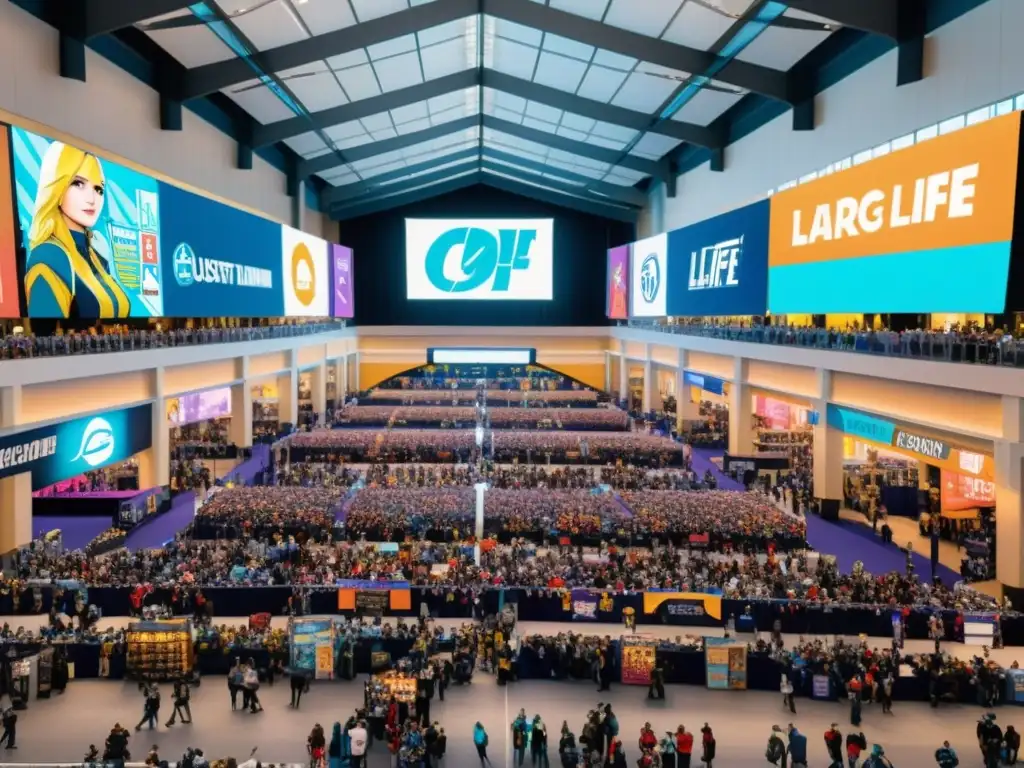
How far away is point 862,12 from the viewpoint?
21.8 metres

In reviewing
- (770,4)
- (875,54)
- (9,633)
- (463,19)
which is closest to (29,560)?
(9,633)

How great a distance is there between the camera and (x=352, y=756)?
12.9 meters

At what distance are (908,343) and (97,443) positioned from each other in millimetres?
20911

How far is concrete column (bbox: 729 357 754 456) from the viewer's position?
118 feet

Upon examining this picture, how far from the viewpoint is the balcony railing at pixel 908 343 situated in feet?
59.7

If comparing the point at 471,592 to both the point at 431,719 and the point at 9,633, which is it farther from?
the point at 9,633

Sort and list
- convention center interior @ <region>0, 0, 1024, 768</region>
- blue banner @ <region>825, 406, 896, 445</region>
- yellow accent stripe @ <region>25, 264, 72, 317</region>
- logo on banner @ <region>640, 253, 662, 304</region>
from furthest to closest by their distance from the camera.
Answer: logo on banner @ <region>640, 253, 662, 304</region>, blue banner @ <region>825, 406, 896, 445</region>, yellow accent stripe @ <region>25, 264, 72, 317</region>, convention center interior @ <region>0, 0, 1024, 768</region>

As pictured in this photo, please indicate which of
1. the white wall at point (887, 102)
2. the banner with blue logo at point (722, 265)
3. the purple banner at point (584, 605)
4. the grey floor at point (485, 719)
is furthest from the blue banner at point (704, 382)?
the grey floor at point (485, 719)

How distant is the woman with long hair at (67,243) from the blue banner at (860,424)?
20636 millimetres

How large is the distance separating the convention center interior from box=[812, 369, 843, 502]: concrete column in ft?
0.48

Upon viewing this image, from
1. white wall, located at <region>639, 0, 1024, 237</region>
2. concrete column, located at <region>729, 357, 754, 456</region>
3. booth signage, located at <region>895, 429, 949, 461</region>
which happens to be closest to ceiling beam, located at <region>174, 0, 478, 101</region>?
white wall, located at <region>639, 0, 1024, 237</region>

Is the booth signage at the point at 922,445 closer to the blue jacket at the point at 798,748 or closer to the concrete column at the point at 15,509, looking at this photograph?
the blue jacket at the point at 798,748

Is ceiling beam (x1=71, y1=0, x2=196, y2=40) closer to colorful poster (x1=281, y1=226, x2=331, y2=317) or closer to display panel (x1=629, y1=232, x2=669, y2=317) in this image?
colorful poster (x1=281, y1=226, x2=331, y2=317)

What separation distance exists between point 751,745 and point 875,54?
1898 cm
